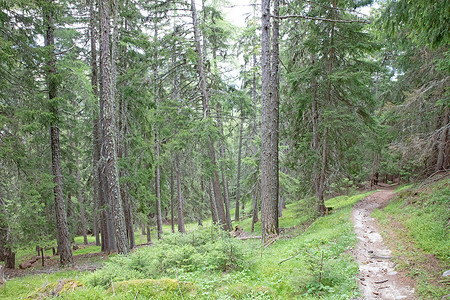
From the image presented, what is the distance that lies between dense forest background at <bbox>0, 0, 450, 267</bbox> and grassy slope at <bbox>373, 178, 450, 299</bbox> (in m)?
1.55

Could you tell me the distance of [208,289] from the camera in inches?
167

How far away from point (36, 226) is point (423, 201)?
14.5 meters

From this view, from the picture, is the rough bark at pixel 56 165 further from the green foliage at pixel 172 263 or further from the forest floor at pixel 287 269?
the green foliage at pixel 172 263

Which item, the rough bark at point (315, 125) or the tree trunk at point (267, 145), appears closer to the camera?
the tree trunk at point (267, 145)

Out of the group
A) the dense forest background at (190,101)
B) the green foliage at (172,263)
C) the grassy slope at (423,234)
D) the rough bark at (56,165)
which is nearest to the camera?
the grassy slope at (423,234)

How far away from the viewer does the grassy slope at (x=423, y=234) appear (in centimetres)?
464

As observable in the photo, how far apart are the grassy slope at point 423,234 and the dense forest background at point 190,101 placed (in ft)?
5.07

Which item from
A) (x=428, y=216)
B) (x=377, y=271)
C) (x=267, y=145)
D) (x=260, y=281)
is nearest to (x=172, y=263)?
(x=260, y=281)

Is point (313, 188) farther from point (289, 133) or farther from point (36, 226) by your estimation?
point (36, 226)

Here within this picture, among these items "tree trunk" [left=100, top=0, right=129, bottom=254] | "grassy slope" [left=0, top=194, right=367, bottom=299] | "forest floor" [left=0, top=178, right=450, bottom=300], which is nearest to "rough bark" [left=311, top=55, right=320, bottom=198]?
"forest floor" [left=0, top=178, right=450, bottom=300]

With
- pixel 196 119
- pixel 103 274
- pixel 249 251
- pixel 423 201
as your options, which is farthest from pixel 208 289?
pixel 423 201

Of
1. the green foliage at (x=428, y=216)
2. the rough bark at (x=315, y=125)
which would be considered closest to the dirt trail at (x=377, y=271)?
the green foliage at (x=428, y=216)

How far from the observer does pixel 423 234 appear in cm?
696

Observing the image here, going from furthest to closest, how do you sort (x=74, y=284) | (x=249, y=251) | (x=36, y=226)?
(x=36, y=226) → (x=249, y=251) → (x=74, y=284)
